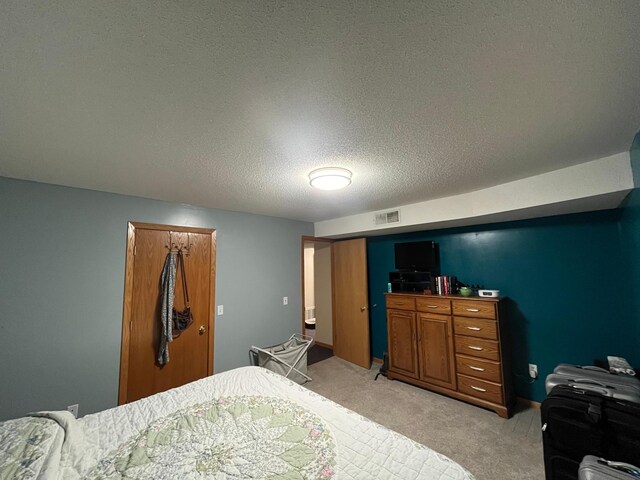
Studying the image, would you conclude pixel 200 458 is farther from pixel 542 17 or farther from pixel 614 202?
pixel 614 202

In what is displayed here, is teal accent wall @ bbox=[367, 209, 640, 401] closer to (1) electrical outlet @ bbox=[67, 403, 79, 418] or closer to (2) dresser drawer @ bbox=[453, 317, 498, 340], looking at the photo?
(2) dresser drawer @ bbox=[453, 317, 498, 340]

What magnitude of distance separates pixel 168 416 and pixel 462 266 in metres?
3.54

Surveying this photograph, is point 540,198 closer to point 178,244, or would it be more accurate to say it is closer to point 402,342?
point 402,342

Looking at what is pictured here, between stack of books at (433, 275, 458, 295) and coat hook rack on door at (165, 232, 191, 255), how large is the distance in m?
3.28

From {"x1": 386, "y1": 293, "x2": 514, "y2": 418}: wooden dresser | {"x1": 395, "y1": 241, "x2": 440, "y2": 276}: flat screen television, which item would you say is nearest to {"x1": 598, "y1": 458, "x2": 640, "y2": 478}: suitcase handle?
{"x1": 386, "y1": 293, "x2": 514, "y2": 418}: wooden dresser

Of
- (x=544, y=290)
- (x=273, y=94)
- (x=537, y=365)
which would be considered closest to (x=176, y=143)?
(x=273, y=94)

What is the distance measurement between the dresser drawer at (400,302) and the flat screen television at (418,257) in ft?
1.57

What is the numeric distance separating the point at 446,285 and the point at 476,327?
63 cm

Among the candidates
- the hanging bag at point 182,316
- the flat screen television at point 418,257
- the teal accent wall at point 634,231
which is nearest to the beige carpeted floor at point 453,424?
the teal accent wall at point 634,231

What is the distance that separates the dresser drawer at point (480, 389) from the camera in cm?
256

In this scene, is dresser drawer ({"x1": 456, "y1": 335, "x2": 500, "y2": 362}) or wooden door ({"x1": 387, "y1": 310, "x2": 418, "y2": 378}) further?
wooden door ({"x1": 387, "y1": 310, "x2": 418, "y2": 378})

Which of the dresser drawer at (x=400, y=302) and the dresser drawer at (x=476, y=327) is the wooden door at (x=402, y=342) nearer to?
the dresser drawer at (x=400, y=302)

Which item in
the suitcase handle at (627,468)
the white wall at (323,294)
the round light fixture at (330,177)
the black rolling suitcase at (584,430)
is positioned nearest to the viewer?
the suitcase handle at (627,468)

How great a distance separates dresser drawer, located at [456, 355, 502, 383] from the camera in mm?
2582
